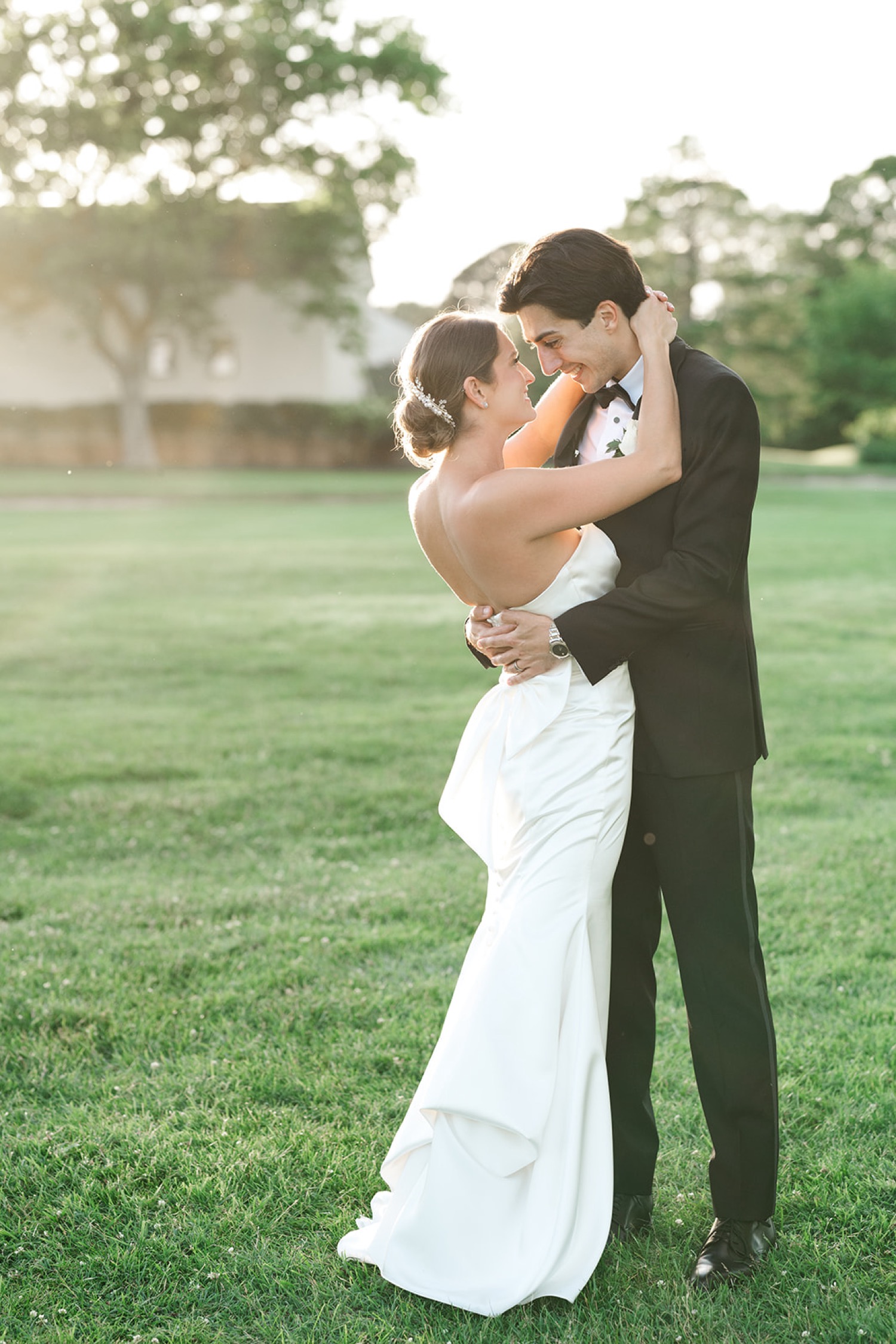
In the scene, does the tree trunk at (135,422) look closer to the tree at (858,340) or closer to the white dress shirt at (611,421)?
the tree at (858,340)

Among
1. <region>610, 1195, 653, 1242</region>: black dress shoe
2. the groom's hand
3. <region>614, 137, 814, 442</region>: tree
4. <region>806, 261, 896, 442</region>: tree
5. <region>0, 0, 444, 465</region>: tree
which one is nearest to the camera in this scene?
the groom's hand

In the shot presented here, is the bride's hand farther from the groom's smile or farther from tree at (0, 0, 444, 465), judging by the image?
tree at (0, 0, 444, 465)

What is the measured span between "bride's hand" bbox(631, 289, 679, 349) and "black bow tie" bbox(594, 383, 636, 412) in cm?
15

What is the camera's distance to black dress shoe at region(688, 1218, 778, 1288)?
3.15 metres

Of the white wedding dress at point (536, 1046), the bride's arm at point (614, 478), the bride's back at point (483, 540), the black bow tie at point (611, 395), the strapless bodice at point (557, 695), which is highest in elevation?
the black bow tie at point (611, 395)

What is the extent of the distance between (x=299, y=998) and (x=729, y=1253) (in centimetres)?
207

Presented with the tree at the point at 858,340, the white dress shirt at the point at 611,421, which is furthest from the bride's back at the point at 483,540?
the tree at the point at 858,340

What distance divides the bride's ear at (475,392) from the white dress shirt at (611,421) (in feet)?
1.00

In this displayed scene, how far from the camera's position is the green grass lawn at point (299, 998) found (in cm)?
317

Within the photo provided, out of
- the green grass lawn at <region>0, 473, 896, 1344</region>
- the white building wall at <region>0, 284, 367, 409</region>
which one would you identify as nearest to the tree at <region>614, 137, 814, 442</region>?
the white building wall at <region>0, 284, 367, 409</region>

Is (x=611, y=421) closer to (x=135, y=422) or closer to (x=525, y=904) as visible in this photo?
(x=525, y=904)

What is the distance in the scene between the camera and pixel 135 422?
132ft

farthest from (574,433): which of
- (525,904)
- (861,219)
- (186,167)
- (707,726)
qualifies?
(861,219)

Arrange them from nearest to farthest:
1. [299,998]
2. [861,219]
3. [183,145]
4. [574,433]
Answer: [574,433]
[299,998]
[183,145]
[861,219]
